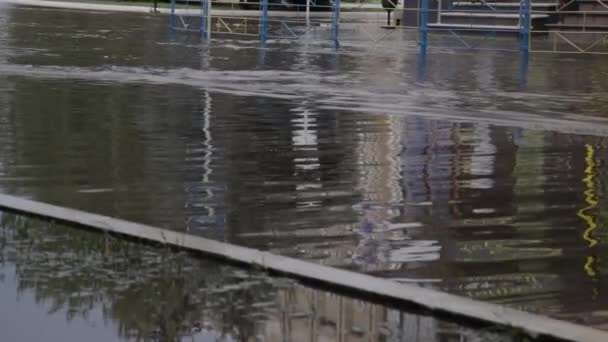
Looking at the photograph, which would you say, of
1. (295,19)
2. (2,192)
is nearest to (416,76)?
(2,192)

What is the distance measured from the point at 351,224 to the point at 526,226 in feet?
3.97

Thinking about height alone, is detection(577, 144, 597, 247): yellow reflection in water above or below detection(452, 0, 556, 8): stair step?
below

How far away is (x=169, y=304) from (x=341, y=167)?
5644 mm

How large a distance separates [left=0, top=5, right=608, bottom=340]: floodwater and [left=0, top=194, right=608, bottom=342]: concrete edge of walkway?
0.96 feet

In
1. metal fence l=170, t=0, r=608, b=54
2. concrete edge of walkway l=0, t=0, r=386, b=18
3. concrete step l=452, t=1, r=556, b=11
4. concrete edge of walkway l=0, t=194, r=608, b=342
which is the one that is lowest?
concrete edge of walkway l=0, t=0, r=386, b=18

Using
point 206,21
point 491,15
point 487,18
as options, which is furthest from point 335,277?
point 487,18

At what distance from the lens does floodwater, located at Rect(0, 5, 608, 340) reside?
26.1 feet

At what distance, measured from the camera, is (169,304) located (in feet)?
22.4

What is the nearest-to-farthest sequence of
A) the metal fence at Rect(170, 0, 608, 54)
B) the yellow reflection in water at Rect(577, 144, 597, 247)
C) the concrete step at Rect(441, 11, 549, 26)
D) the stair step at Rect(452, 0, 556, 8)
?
the yellow reflection in water at Rect(577, 144, 597, 247)
the metal fence at Rect(170, 0, 608, 54)
the stair step at Rect(452, 0, 556, 8)
the concrete step at Rect(441, 11, 549, 26)

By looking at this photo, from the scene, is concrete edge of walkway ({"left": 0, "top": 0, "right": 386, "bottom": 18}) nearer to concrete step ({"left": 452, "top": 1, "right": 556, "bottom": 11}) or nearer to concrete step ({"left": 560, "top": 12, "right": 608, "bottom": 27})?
concrete step ({"left": 452, "top": 1, "right": 556, "bottom": 11})

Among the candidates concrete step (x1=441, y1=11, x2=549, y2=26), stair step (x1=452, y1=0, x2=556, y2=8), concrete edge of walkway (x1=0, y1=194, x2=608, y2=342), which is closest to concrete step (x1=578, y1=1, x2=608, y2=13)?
stair step (x1=452, y1=0, x2=556, y2=8)

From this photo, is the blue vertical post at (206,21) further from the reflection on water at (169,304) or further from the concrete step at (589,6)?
the reflection on water at (169,304)

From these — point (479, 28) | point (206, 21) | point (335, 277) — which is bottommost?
point (479, 28)

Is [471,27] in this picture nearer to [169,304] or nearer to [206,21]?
[206,21]
